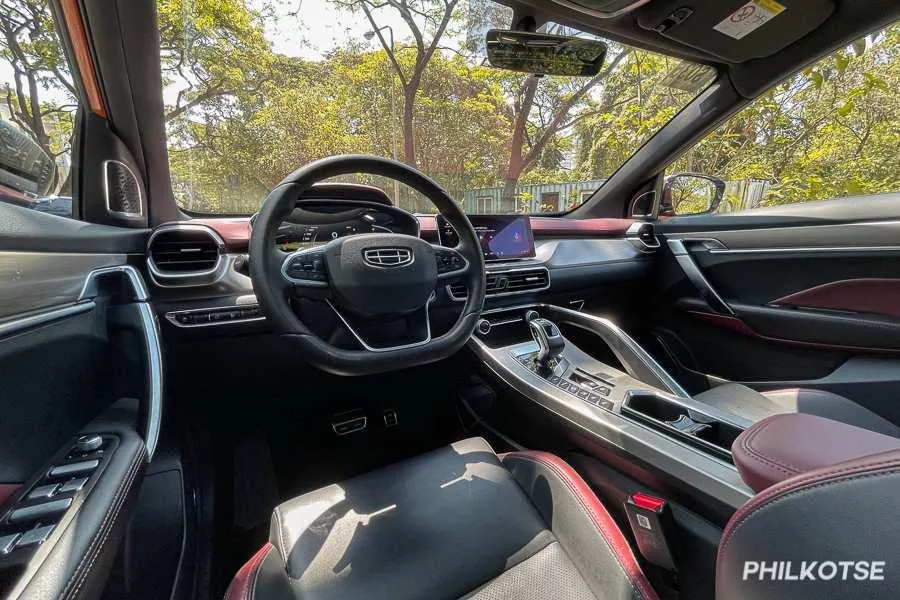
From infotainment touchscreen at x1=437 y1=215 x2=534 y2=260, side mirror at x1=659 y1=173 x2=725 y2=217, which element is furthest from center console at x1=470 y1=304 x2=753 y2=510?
side mirror at x1=659 y1=173 x2=725 y2=217

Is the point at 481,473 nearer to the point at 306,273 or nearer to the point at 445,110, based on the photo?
the point at 306,273

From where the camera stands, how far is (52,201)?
1.05m

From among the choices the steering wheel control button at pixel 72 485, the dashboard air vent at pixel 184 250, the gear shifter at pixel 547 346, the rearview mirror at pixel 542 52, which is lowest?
the gear shifter at pixel 547 346

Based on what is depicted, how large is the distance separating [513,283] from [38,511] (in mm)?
1539

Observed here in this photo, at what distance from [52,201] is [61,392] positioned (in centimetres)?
53

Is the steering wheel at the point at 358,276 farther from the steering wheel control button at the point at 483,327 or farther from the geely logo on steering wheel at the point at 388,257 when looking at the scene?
the steering wheel control button at the point at 483,327

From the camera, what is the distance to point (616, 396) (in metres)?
1.29

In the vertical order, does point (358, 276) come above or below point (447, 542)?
above

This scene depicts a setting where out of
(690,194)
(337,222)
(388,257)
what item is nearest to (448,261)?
(388,257)

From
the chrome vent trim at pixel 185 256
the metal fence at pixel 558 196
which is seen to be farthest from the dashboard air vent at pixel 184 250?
the metal fence at pixel 558 196

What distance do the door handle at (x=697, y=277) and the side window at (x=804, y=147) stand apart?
408mm

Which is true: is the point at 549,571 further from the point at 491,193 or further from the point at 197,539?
the point at 491,193

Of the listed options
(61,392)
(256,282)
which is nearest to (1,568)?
(61,392)

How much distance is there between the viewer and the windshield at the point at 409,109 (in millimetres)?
1582
